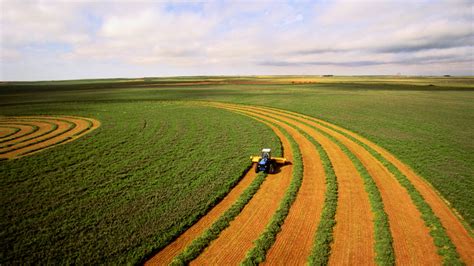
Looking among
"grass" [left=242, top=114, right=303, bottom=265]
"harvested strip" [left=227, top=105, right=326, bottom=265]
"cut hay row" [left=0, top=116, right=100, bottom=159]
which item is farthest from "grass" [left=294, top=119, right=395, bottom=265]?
"cut hay row" [left=0, top=116, right=100, bottom=159]

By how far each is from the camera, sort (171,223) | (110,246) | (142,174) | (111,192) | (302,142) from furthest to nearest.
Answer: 1. (302,142)
2. (142,174)
3. (111,192)
4. (171,223)
5. (110,246)

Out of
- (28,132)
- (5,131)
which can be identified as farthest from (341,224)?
(5,131)

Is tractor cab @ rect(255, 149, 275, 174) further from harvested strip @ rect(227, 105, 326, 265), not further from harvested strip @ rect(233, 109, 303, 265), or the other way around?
harvested strip @ rect(227, 105, 326, 265)

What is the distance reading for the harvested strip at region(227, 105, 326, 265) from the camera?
10703 mm

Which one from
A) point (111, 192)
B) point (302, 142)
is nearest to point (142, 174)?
point (111, 192)

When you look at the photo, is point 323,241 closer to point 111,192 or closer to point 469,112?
point 111,192

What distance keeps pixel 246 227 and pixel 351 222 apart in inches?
222

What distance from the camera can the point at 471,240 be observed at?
11578mm

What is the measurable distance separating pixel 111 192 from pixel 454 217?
2050cm

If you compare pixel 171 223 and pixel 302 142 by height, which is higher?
pixel 302 142

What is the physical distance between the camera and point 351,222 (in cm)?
1284

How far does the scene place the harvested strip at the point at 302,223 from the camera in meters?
10.7

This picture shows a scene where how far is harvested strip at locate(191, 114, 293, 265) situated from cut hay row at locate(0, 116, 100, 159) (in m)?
22.3

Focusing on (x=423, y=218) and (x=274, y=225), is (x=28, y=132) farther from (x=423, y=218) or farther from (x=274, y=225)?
(x=423, y=218)
